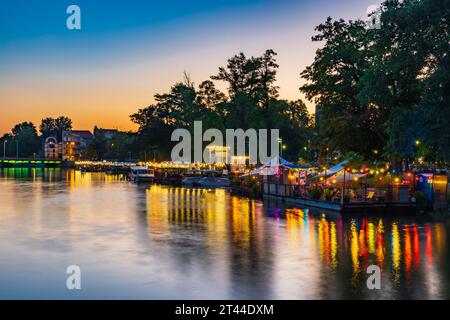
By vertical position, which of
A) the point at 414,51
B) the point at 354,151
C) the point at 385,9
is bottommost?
the point at 354,151

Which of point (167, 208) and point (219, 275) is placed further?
point (167, 208)

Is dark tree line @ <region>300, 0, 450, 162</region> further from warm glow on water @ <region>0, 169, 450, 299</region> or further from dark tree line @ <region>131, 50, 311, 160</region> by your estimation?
dark tree line @ <region>131, 50, 311, 160</region>

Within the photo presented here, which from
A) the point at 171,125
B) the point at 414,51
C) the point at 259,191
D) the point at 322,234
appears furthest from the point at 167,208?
the point at 171,125

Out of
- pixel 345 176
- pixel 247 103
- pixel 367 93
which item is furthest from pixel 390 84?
pixel 247 103

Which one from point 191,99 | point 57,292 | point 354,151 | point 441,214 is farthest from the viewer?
point 191,99

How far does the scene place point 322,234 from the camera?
30.0m

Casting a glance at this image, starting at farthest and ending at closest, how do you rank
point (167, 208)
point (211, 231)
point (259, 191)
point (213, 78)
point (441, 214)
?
point (213, 78), point (259, 191), point (167, 208), point (441, 214), point (211, 231)

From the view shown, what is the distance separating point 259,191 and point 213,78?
43.0 meters

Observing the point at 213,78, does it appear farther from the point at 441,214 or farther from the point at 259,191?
the point at 441,214

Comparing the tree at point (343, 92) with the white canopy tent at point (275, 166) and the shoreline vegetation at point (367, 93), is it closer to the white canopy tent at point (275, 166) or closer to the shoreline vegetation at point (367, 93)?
the shoreline vegetation at point (367, 93)

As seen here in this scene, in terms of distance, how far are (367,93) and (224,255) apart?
939 inches

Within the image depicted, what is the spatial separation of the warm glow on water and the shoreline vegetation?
749 centimetres

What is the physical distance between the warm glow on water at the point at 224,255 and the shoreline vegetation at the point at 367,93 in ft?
24.6

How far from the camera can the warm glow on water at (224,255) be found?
1775 cm
